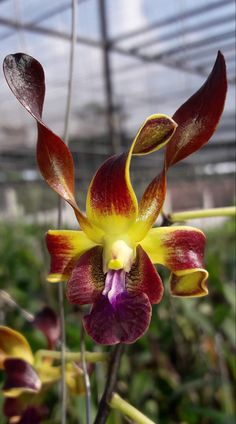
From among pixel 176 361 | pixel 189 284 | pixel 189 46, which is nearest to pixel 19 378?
pixel 189 284

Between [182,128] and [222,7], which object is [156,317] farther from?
[222,7]

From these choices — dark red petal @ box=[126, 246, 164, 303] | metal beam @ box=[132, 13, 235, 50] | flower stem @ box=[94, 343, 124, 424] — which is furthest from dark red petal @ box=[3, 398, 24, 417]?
metal beam @ box=[132, 13, 235, 50]

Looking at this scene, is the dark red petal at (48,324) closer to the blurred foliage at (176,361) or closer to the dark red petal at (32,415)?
the dark red petal at (32,415)

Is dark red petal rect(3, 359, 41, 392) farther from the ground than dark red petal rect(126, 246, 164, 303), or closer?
closer

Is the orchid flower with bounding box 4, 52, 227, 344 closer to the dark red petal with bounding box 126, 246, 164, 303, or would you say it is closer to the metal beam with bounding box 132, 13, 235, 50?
the dark red petal with bounding box 126, 246, 164, 303

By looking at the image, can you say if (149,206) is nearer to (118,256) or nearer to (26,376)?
(118,256)

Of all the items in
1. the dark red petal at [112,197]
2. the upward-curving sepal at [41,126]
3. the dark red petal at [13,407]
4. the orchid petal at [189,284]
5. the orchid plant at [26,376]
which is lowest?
the dark red petal at [13,407]

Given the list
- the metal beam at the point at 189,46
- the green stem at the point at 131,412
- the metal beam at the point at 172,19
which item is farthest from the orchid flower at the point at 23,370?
the metal beam at the point at 189,46
